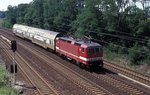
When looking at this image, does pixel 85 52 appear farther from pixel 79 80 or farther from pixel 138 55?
pixel 138 55

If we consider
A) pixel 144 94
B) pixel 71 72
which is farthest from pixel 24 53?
pixel 144 94

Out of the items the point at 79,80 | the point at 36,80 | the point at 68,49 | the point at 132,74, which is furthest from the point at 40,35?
the point at 79,80

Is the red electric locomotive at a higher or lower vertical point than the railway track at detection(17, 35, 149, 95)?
higher

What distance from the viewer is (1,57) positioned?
48.4 metres

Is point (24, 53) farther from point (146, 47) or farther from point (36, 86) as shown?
point (36, 86)

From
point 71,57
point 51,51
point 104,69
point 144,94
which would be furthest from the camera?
point 51,51

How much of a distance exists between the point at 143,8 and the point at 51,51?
49.6 feet

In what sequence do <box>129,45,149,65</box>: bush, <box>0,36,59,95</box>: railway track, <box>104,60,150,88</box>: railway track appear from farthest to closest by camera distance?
<box>129,45,149,65</box>: bush
<box>104,60,150,88</box>: railway track
<box>0,36,59,95</box>: railway track

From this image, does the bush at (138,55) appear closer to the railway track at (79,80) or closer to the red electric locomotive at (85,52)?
the red electric locomotive at (85,52)

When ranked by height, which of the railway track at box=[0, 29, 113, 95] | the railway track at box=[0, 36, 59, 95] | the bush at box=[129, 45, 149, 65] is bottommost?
the railway track at box=[0, 36, 59, 95]

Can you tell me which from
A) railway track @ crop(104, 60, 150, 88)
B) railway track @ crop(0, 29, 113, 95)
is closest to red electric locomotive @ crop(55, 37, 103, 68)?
railway track @ crop(0, 29, 113, 95)

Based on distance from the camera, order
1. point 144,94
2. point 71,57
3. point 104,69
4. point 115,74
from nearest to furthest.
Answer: point 144,94 < point 115,74 < point 104,69 < point 71,57

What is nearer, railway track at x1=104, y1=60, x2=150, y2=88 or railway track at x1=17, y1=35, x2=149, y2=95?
railway track at x1=17, y1=35, x2=149, y2=95

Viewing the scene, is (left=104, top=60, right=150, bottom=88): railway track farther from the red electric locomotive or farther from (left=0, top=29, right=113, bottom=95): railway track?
(left=0, top=29, right=113, bottom=95): railway track
